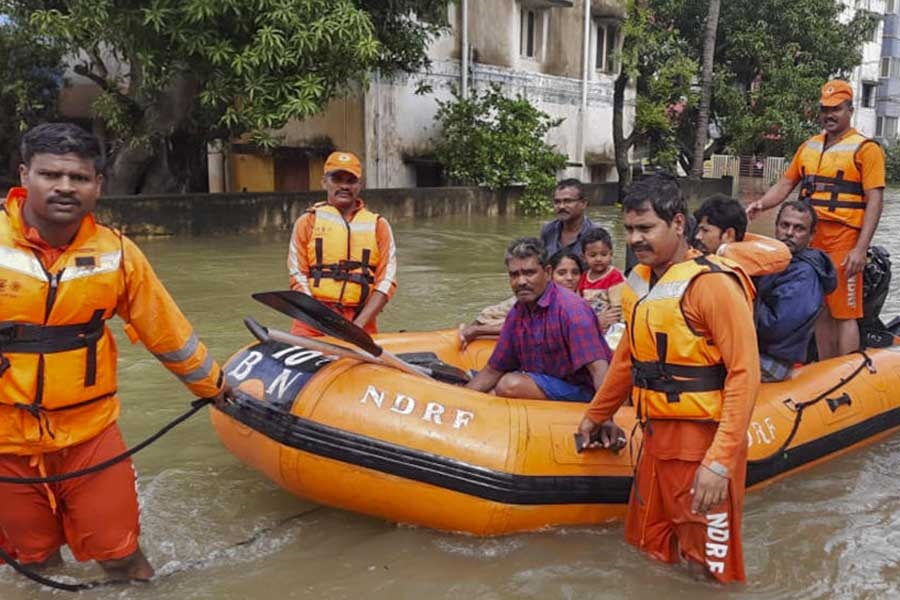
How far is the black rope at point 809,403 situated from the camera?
3814mm

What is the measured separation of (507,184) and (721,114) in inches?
351

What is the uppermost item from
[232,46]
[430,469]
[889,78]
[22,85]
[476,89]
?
[889,78]

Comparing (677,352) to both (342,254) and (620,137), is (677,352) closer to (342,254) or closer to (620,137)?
(342,254)

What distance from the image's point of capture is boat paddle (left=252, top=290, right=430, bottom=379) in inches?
146

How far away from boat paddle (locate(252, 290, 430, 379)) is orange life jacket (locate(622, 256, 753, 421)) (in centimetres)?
130

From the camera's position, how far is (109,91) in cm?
1114

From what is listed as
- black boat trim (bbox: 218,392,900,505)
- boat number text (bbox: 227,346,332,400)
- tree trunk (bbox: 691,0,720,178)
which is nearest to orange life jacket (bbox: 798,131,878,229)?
black boat trim (bbox: 218,392,900,505)

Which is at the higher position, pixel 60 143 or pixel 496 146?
pixel 496 146

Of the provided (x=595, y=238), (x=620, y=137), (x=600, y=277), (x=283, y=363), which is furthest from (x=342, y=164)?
(x=620, y=137)

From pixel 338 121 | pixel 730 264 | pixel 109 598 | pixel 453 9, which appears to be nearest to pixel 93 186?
pixel 109 598

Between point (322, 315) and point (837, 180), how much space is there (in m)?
3.00

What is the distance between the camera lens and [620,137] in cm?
1917

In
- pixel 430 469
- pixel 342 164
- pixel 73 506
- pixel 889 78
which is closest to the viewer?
pixel 73 506

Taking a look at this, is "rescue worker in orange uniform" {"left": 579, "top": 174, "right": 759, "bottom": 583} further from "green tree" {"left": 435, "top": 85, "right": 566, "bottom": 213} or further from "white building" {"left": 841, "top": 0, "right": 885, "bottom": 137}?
"white building" {"left": 841, "top": 0, "right": 885, "bottom": 137}
